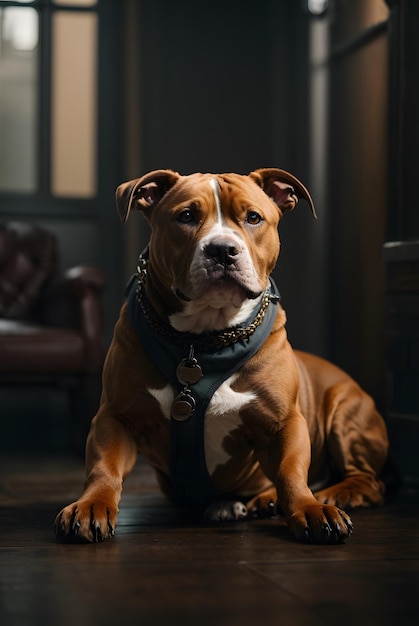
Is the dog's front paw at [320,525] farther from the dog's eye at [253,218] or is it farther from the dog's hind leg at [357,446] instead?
the dog's eye at [253,218]

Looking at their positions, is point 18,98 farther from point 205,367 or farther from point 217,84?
point 205,367

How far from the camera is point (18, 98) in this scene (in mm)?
5254

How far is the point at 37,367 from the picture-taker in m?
4.07

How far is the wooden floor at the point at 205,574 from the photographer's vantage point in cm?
152

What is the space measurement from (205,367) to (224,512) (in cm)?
41

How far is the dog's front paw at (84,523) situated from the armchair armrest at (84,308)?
6.73ft

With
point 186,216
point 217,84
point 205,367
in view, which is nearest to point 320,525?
point 205,367

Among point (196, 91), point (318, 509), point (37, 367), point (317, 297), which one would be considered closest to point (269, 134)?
point (196, 91)

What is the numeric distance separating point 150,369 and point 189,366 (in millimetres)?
100

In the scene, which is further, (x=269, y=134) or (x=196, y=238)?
(x=269, y=134)

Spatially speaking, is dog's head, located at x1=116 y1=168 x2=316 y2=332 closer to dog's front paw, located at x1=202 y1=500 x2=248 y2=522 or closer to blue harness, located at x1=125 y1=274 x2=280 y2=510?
blue harness, located at x1=125 y1=274 x2=280 y2=510

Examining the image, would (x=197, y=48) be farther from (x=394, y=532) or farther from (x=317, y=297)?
(x=394, y=532)

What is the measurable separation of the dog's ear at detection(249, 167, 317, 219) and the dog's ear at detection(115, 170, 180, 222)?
0.75 ft

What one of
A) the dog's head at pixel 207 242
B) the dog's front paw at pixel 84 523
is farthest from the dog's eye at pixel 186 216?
the dog's front paw at pixel 84 523
